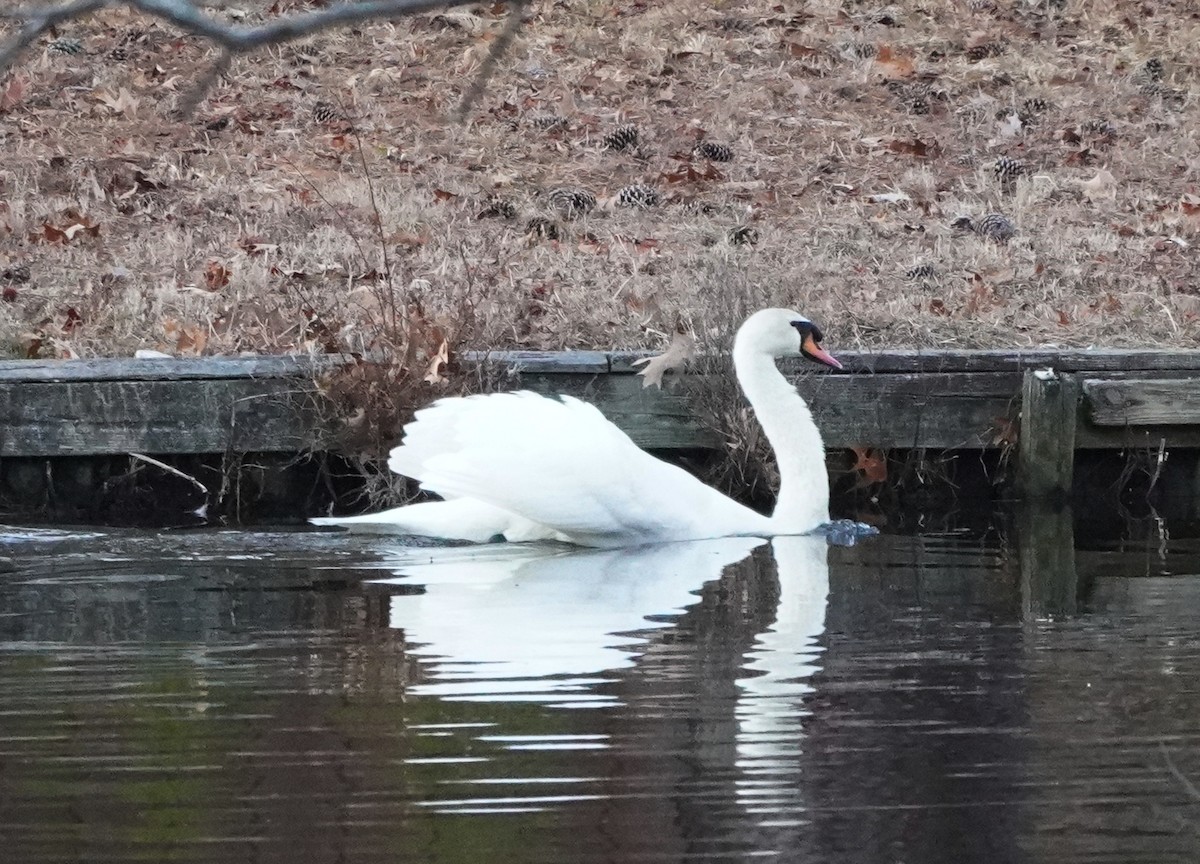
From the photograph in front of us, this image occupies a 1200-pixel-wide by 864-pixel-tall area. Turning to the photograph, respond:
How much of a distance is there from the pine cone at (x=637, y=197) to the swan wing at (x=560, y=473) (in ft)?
17.6

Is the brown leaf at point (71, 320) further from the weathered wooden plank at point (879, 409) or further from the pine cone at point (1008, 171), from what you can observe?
the pine cone at point (1008, 171)

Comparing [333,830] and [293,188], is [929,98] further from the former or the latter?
[333,830]

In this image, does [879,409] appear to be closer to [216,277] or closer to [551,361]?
[551,361]

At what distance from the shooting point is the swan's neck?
802 centimetres

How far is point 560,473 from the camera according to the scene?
7633 millimetres

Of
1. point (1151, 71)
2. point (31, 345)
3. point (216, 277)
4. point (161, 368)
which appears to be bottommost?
point (161, 368)

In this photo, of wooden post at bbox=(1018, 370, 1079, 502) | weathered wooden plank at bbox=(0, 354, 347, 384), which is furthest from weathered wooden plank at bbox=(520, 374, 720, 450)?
wooden post at bbox=(1018, 370, 1079, 502)

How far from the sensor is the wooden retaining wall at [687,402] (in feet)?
27.8

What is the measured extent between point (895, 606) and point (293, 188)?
315 inches

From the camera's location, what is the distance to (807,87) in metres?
15.8

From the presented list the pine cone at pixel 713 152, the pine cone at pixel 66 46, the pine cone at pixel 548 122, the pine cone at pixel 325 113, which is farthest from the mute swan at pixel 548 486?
the pine cone at pixel 66 46

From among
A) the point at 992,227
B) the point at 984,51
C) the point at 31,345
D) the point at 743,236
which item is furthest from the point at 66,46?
the point at 992,227

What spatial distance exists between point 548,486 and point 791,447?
1.10m

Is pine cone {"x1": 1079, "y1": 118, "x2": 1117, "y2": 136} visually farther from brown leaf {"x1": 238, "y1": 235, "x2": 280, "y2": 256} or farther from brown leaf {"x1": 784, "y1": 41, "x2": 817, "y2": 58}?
brown leaf {"x1": 238, "y1": 235, "x2": 280, "y2": 256}
